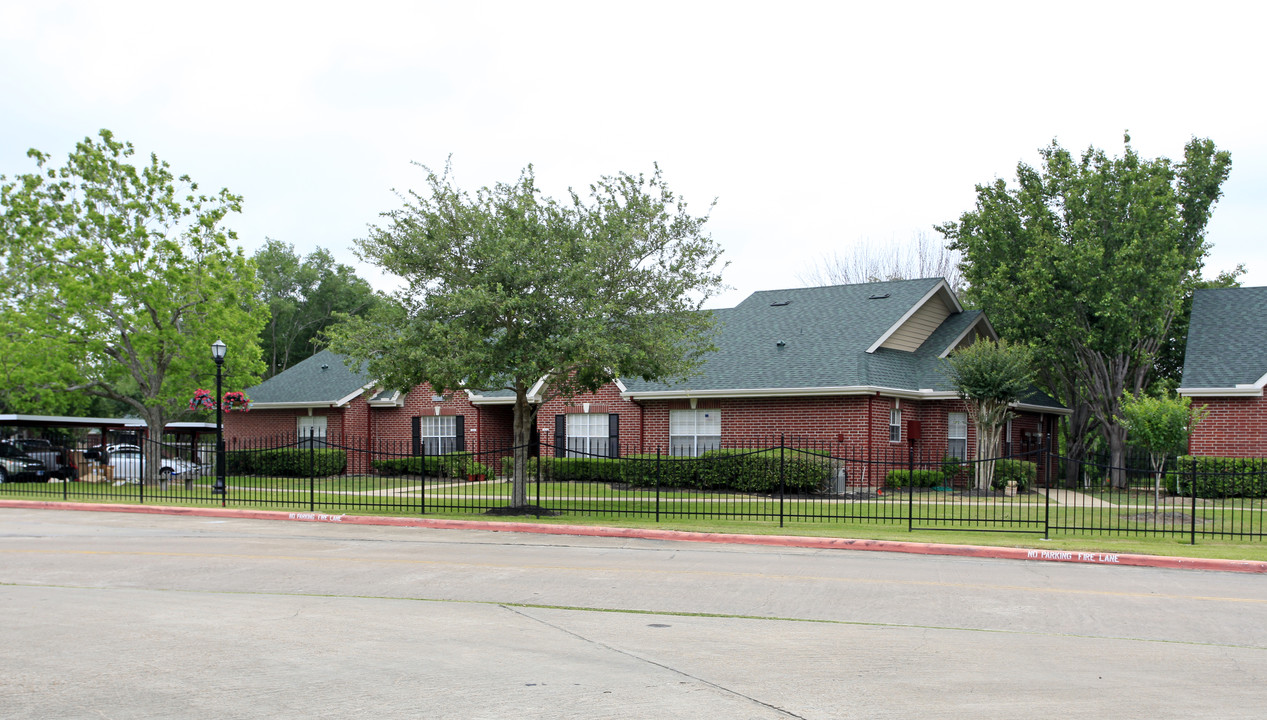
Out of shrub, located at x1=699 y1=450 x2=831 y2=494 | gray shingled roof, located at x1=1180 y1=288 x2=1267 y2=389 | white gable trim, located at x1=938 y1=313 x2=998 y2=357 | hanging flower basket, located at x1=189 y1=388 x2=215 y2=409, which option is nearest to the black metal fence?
shrub, located at x1=699 y1=450 x2=831 y2=494

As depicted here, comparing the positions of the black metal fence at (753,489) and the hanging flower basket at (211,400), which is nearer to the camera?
the black metal fence at (753,489)

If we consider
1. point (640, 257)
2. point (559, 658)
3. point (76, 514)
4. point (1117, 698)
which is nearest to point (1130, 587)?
point (1117, 698)

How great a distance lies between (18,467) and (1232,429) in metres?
36.6

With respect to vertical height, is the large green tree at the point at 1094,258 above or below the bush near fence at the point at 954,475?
above

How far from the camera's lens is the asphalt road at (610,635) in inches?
275

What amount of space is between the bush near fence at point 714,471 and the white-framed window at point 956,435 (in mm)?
4843

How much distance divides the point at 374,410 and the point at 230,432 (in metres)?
7.91

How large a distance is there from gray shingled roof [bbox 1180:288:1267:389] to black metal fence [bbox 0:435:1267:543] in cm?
252

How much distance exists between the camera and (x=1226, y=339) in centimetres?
3102

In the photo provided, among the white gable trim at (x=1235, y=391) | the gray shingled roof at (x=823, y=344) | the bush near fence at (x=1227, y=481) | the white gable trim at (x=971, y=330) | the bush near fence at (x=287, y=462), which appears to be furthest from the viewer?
the bush near fence at (x=287, y=462)

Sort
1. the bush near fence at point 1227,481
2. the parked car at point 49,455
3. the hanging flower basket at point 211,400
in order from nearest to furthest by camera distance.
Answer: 1. the bush near fence at point 1227,481
2. the hanging flower basket at point 211,400
3. the parked car at point 49,455

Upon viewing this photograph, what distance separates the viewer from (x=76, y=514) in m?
23.4

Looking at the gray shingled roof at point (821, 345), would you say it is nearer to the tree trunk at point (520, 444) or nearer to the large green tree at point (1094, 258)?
the large green tree at point (1094, 258)

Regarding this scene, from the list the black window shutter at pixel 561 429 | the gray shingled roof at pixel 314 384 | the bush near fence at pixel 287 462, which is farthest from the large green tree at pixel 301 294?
the black window shutter at pixel 561 429
